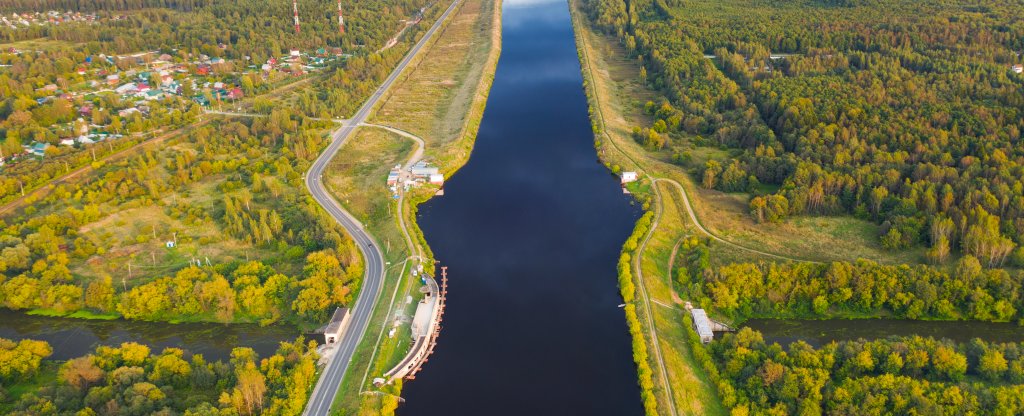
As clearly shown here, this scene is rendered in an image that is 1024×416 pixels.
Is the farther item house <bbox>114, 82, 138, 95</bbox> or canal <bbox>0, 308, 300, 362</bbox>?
house <bbox>114, 82, 138, 95</bbox>

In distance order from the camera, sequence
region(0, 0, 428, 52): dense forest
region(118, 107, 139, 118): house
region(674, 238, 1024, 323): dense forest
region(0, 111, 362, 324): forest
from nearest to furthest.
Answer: region(674, 238, 1024, 323): dense forest
region(0, 111, 362, 324): forest
region(118, 107, 139, 118): house
region(0, 0, 428, 52): dense forest

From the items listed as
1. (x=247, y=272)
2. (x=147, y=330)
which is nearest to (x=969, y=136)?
(x=247, y=272)

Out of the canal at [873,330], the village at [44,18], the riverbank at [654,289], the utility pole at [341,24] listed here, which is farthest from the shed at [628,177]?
the village at [44,18]

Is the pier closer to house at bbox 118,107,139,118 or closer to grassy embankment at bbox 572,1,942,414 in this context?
grassy embankment at bbox 572,1,942,414

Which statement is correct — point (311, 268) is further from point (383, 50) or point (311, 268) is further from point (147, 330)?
point (383, 50)

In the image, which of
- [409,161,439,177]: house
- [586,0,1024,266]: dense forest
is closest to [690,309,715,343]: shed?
[586,0,1024,266]: dense forest

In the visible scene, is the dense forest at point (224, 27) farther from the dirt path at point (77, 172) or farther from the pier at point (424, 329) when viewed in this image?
the pier at point (424, 329)
